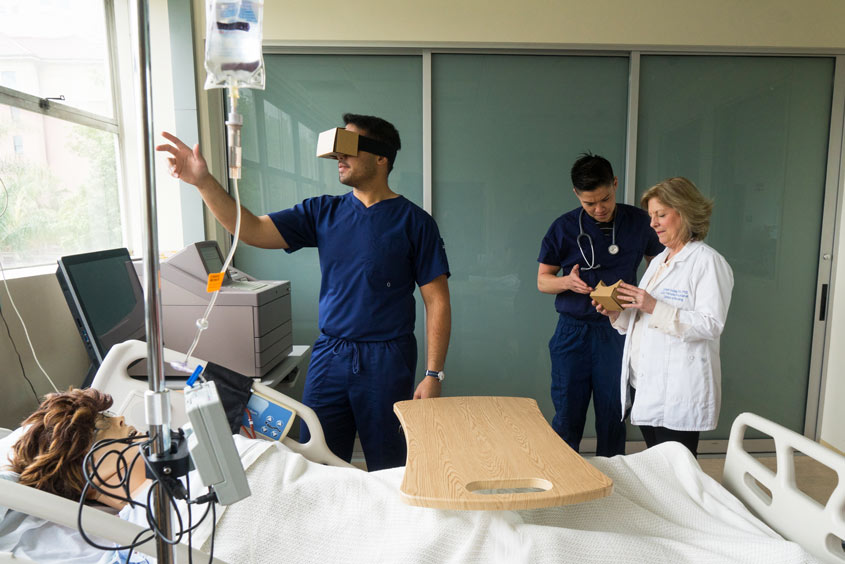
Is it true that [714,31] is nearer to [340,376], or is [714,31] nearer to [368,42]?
[368,42]

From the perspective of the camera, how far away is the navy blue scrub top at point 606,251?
2465 mm

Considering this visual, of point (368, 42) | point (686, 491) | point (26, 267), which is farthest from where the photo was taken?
point (368, 42)

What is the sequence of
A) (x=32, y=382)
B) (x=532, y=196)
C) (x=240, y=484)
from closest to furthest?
(x=240, y=484) < (x=32, y=382) < (x=532, y=196)

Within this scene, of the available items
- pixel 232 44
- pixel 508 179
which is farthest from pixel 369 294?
pixel 508 179

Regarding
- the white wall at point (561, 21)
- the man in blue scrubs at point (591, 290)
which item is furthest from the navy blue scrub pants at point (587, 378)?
the white wall at point (561, 21)

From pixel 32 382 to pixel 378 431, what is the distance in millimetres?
1246

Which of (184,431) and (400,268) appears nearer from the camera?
(184,431)

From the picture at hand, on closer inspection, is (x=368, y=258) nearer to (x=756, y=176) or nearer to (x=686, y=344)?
(x=686, y=344)

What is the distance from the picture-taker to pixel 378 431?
203 cm

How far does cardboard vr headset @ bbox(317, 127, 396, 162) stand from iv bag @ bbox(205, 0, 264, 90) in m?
1.09

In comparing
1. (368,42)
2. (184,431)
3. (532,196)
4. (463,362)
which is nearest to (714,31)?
(532,196)

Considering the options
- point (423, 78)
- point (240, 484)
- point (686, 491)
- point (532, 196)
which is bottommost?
point (686, 491)

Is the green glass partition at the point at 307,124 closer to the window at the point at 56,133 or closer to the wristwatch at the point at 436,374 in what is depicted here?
the window at the point at 56,133

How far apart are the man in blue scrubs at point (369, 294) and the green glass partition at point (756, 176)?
1.69m
